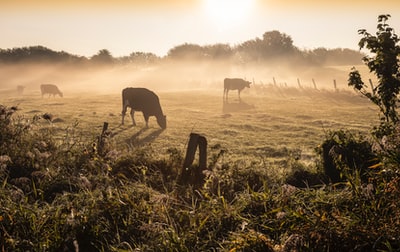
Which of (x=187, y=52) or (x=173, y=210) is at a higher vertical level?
(x=187, y=52)

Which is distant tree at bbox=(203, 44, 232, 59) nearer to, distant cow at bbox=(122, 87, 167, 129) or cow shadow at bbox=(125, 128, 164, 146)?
distant cow at bbox=(122, 87, 167, 129)

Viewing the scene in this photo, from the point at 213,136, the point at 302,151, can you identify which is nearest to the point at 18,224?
the point at 302,151

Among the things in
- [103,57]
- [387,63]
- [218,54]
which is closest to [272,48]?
[218,54]

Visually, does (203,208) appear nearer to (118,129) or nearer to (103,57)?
(118,129)

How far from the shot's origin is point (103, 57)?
104438mm

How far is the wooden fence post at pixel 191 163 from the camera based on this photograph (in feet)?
29.7

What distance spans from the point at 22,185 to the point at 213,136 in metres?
12.6

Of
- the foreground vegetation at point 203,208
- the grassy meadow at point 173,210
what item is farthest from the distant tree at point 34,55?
the foreground vegetation at point 203,208

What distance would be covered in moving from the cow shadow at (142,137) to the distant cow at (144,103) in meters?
1.44

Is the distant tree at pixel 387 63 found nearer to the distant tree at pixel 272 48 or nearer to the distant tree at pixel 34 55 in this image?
the distant tree at pixel 272 48

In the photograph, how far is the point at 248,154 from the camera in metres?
15.2

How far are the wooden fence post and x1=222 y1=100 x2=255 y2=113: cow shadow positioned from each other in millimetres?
22811

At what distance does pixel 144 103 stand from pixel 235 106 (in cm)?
1330

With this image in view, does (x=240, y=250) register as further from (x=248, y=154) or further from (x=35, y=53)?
(x=35, y=53)
